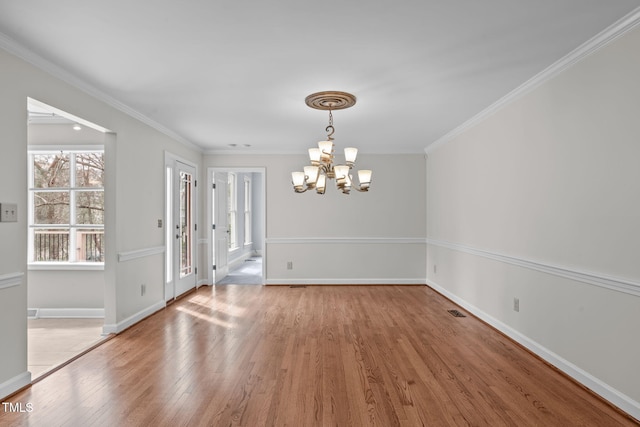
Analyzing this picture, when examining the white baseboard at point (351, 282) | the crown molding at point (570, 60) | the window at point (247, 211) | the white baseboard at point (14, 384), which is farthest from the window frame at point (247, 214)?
the white baseboard at point (14, 384)

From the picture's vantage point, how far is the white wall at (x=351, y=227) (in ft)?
21.1

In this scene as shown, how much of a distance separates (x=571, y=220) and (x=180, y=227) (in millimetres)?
4918

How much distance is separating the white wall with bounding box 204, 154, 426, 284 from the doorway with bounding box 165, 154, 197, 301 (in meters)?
1.04

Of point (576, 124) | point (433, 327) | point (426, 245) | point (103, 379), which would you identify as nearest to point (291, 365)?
point (103, 379)

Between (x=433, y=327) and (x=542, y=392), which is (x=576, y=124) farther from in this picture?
(x=433, y=327)

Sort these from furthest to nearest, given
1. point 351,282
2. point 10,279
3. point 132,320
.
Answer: point 351,282 < point 132,320 < point 10,279

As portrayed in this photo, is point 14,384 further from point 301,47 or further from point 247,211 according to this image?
point 247,211

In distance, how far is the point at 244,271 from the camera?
793 cm

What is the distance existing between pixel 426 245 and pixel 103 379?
17.1ft

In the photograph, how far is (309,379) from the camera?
2705mm

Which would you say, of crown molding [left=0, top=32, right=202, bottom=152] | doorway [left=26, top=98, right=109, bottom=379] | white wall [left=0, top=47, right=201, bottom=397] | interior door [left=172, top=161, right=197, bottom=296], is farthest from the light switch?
interior door [left=172, top=161, right=197, bottom=296]

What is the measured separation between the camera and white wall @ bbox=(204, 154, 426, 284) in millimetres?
6422

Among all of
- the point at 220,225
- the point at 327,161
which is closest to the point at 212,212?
the point at 220,225

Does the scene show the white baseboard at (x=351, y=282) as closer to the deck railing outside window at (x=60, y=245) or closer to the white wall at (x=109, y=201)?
the white wall at (x=109, y=201)
